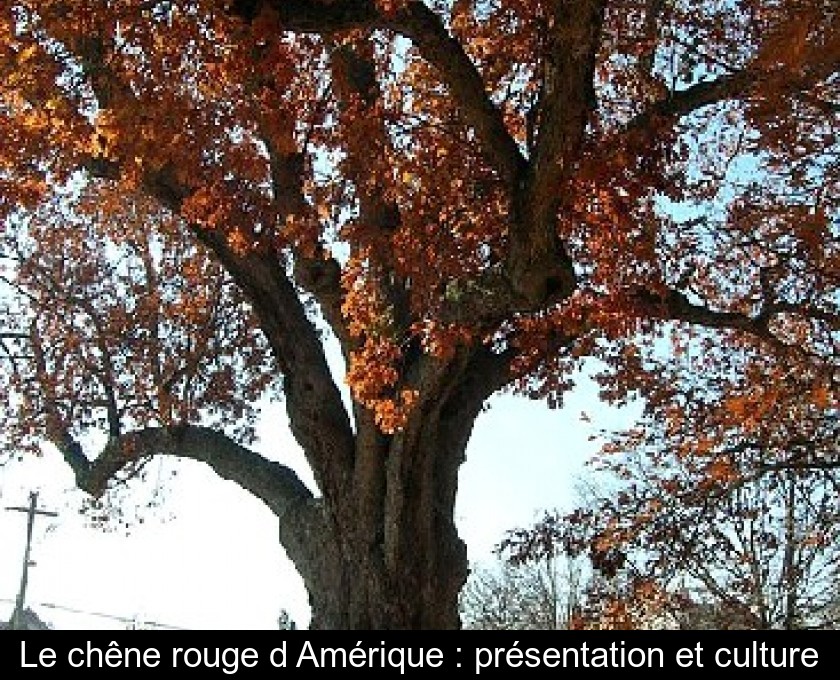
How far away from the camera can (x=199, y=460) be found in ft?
39.8

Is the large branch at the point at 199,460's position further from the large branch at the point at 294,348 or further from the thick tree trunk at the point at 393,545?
the thick tree trunk at the point at 393,545

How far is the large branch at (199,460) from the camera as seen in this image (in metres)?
11.3

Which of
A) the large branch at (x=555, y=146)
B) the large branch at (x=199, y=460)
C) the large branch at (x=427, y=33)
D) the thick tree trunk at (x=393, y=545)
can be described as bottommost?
the thick tree trunk at (x=393, y=545)

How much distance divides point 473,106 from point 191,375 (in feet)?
23.9

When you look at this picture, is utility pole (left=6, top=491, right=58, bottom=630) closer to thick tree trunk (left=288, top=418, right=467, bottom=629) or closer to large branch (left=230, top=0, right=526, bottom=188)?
thick tree trunk (left=288, top=418, right=467, bottom=629)
